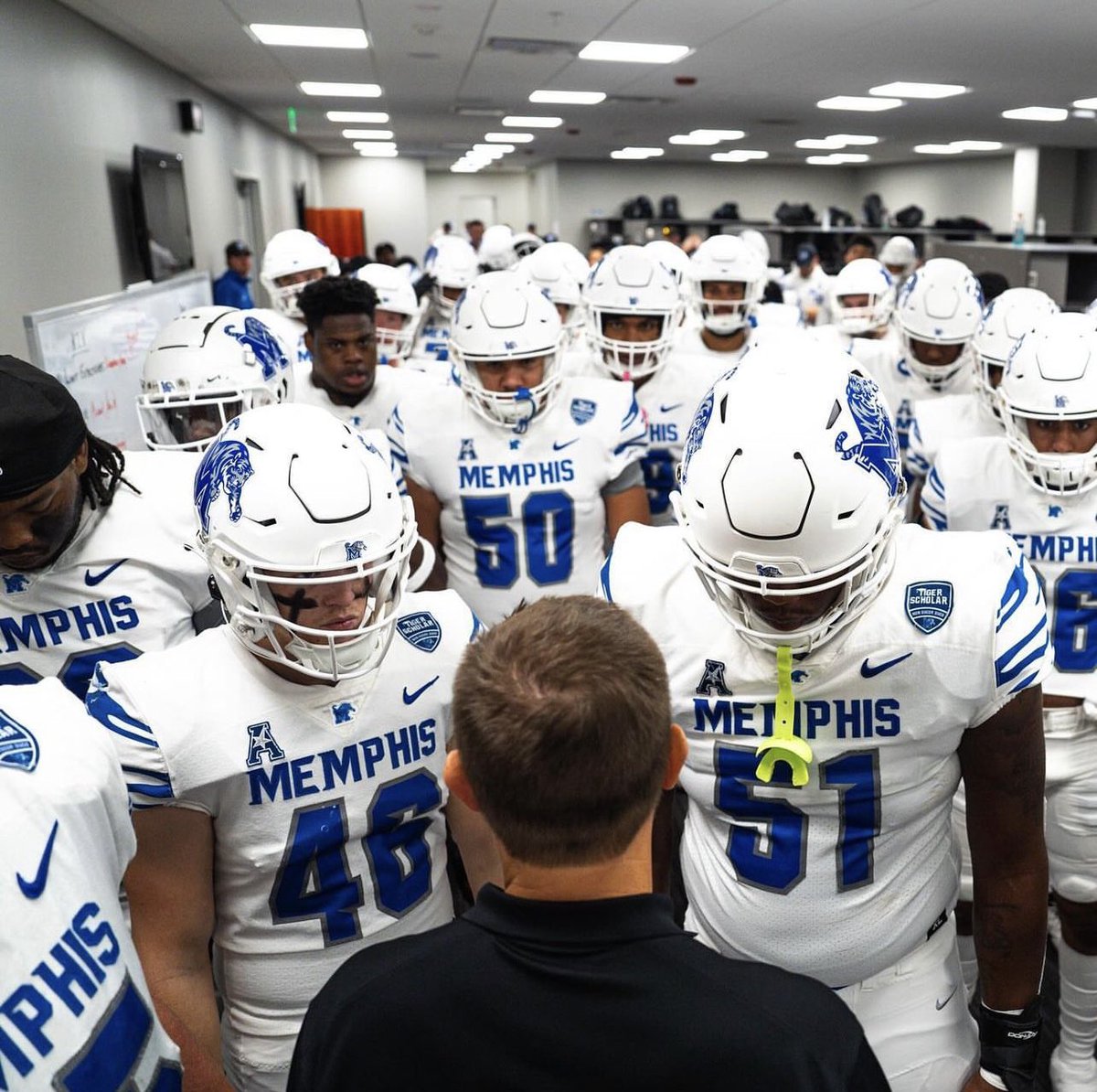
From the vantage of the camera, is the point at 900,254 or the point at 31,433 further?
the point at 900,254

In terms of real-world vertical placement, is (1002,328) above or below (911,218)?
below

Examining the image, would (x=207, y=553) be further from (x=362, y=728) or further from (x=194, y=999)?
(x=194, y=999)

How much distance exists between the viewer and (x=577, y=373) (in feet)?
12.7

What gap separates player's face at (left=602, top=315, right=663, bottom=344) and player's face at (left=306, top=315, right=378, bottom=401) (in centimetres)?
88

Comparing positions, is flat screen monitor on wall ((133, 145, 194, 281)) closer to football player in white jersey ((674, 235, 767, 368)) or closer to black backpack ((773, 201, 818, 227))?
football player in white jersey ((674, 235, 767, 368))

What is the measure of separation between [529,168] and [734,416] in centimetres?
2264

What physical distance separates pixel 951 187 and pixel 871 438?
759 inches

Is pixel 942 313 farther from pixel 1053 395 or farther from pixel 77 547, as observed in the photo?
pixel 77 547

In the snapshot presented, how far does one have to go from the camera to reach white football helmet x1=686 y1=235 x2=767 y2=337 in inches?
169

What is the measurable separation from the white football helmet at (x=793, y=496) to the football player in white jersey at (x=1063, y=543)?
107 cm

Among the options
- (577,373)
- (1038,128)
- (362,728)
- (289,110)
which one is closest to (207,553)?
(362,728)

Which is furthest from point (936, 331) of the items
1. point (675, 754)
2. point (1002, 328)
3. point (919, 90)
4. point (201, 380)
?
point (919, 90)

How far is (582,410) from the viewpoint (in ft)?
9.29

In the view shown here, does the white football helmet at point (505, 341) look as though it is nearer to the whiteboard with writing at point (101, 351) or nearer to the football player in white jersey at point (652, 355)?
the football player in white jersey at point (652, 355)
